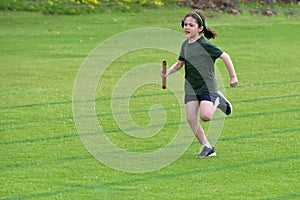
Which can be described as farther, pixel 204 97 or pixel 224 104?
pixel 224 104

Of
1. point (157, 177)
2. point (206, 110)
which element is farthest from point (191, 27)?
point (157, 177)

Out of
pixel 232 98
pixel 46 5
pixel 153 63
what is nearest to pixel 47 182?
pixel 232 98

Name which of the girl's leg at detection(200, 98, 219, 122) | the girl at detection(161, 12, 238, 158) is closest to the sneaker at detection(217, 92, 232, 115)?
the girl at detection(161, 12, 238, 158)

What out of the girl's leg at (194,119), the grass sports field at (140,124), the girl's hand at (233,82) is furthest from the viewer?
the girl's leg at (194,119)

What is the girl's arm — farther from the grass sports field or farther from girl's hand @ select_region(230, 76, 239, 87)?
the grass sports field

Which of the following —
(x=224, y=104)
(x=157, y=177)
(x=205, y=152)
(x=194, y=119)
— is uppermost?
(x=224, y=104)

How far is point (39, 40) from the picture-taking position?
19.0 meters

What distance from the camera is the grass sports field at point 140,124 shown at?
6.63m

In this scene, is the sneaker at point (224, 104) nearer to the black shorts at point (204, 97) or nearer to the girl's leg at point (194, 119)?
the black shorts at point (204, 97)

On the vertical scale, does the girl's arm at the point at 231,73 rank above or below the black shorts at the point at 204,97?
above

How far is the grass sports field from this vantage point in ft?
21.8

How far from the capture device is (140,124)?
382 inches

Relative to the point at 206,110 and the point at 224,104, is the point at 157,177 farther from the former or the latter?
the point at 224,104

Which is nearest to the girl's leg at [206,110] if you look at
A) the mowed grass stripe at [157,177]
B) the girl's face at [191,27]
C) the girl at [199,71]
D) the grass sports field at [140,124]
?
the girl at [199,71]
